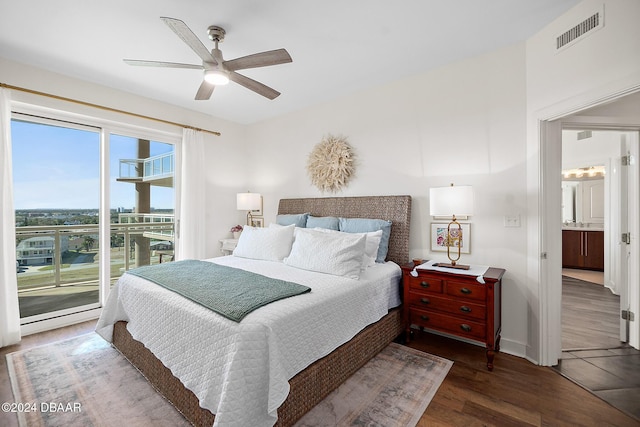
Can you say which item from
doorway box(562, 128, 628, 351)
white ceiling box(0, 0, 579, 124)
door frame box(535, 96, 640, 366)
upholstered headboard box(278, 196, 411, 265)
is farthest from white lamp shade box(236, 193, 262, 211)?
doorway box(562, 128, 628, 351)

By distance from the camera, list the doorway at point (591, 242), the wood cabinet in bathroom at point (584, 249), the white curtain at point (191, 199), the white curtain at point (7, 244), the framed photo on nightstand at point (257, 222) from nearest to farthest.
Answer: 1. the white curtain at point (7, 244)
2. the doorway at point (591, 242)
3. the white curtain at point (191, 199)
4. the framed photo on nightstand at point (257, 222)
5. the wood cabinet in bathroom at point (584, 249)

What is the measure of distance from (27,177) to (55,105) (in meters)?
0.84

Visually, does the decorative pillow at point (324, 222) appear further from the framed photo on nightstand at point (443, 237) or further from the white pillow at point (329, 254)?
the framed photo on nightstand at point (443, 237)

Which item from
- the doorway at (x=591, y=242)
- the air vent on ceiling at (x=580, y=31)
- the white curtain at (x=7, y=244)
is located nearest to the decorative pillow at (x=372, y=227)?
the doorway at (x=591, y=242)

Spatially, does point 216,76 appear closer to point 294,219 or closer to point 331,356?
point 294,219

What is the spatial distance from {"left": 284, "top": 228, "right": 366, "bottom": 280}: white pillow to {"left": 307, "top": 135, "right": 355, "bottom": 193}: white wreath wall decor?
1066mm

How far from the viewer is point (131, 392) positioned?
6.49 ft

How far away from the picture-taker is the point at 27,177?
3.06 meters

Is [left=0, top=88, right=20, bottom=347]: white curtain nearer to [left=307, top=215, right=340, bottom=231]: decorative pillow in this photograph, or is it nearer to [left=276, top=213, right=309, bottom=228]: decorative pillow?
[left=276, top=213, right=309, bottom=228]: decorative pillow

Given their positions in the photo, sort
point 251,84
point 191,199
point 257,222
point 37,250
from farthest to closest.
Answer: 1. point 257,222
2. point 191,199
3. point 37,250
4. point 251,84

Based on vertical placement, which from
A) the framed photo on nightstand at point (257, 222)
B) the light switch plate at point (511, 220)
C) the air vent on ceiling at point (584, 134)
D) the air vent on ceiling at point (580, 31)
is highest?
the air vent on ceiling at point (584, 134)

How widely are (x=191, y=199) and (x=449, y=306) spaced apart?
11.6ft

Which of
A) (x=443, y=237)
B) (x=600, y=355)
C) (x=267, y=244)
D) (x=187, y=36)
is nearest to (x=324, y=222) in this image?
(x=267, y=244)

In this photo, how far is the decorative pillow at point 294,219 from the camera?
3684mm
